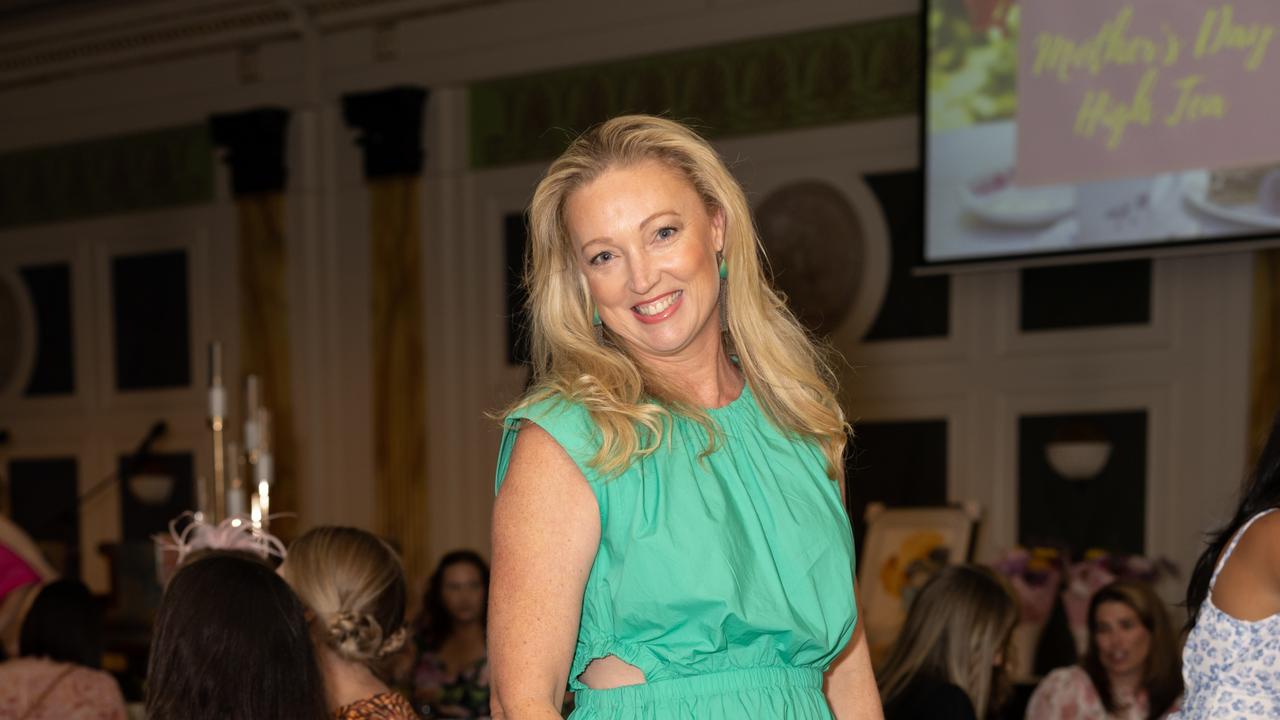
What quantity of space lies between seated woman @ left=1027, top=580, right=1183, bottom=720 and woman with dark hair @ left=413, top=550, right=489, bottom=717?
186cm

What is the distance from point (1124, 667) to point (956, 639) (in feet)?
3.22

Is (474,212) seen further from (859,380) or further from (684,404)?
(684,404)

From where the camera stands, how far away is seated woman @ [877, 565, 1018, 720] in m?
3.40

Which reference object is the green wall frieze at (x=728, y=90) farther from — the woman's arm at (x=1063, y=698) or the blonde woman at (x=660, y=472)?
the blonde woman at (x=660, y=472)

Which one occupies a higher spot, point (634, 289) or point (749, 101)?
point (749, 101)

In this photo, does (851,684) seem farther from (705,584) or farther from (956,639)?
(956,639)

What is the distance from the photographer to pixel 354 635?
2863 millimetres

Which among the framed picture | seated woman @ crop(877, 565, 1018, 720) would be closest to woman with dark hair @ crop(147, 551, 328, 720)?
seated woman @ crop(877, 565, 1018, 720)

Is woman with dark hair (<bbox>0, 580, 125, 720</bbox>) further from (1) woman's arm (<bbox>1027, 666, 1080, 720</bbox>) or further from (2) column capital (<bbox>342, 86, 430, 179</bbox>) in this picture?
(2) column capital (<bbox>342, 86, 430, 179</bbox>)

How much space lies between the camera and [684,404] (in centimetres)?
168

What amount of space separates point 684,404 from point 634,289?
155 mm

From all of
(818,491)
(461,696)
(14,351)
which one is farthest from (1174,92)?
(14,351)

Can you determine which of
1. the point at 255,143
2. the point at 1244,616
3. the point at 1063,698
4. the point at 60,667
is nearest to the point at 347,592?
the point at 60,667

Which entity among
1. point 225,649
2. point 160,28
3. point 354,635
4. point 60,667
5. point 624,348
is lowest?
point 60,667
